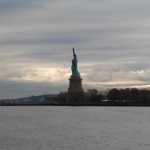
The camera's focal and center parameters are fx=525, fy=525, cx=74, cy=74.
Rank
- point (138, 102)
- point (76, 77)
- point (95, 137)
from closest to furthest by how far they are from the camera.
A: 1. point (95, 137)
2. point (76, 77)
3. point (138, 102)

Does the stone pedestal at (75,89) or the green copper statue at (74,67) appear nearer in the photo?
the stone pedestal at (75,89)

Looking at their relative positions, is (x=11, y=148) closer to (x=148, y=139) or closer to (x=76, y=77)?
(x=148, y=139)

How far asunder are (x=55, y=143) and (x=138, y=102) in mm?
79478

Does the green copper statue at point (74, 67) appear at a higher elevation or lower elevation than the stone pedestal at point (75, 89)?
higher

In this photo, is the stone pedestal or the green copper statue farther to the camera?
the green copper statue

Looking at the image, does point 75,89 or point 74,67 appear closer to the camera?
point 74,67

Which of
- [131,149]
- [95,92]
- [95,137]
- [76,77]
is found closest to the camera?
[131,149]

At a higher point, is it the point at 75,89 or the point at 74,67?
the point at 74,67

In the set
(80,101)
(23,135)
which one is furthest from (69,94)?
(23,135)

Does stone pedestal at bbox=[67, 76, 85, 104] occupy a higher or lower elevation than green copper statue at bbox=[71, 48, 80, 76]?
lower

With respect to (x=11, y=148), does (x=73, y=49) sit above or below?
above

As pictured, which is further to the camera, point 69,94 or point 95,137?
point 69,94

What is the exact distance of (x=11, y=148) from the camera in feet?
75.5

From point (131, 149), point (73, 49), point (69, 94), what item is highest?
point (73, 49)
